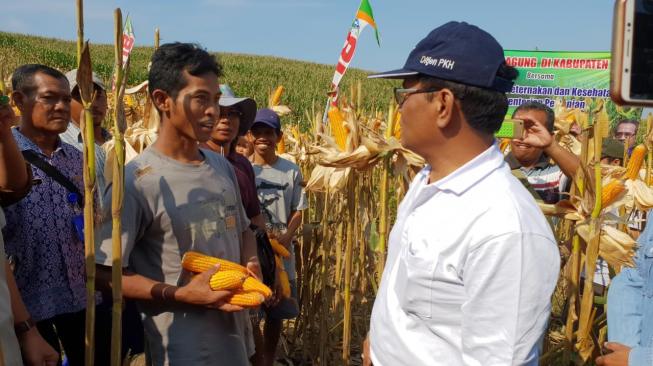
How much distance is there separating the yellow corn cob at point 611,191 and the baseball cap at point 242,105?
6.10 ft

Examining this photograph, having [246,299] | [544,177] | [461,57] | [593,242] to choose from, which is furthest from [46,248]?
[544,177]

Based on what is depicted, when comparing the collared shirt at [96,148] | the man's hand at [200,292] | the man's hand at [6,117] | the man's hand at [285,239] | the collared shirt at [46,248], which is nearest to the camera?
the man's hand at [6,117]

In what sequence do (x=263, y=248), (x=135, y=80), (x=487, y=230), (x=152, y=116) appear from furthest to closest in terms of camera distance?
(x=135, y=80) → (x=152, y=116) → (x=263, y=248) → (x=487, y=230)

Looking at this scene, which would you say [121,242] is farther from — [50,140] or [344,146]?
[344,146]

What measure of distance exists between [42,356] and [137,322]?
0.77 meters

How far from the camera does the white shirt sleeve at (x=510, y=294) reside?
129cm

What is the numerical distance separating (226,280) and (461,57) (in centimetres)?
109

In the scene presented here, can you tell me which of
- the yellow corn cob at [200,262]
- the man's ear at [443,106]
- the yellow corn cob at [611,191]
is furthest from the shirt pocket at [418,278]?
the yellow corn cob at [611,191]

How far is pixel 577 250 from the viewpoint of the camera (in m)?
2.82

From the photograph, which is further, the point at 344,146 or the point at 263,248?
the point at 344,146

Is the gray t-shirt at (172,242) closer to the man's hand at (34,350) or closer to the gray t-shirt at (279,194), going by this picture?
the man's hand at (34,350)

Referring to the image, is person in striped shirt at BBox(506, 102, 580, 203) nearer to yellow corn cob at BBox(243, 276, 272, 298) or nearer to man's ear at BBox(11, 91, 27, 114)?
yellow corn cob at BBox(243, 276, 272, 298)

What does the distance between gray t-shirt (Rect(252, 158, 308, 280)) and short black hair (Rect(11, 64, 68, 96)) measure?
1553mm

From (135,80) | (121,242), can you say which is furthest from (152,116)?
(135,80)
